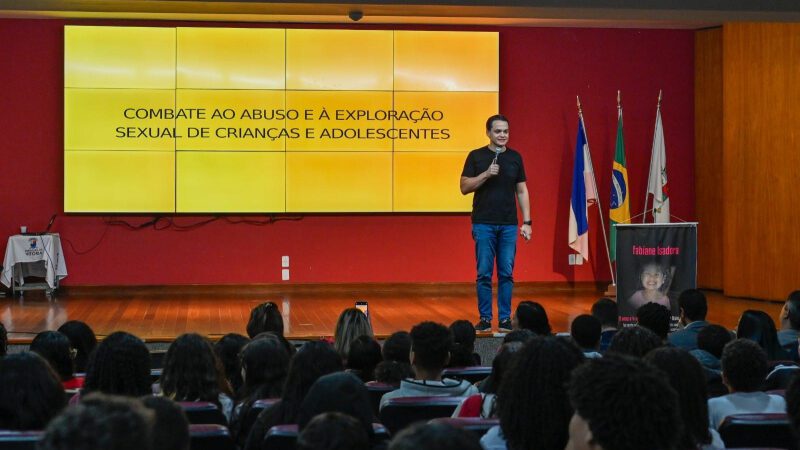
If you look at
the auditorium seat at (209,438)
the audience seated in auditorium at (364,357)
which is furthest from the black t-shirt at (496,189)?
the auditorium seat at (209,438)

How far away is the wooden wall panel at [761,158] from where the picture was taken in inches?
385

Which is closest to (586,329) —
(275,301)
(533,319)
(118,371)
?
(533,319)

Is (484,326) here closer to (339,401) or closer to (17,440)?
(339,401)

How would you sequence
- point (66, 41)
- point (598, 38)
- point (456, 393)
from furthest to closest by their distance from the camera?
point (598, 38) < point (66, 41) < point (456, 393)

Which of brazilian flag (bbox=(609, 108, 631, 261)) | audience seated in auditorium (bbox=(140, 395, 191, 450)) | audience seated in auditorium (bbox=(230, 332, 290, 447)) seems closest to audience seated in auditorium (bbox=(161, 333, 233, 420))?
audience seated in auditorium (bbox=(230, 332, 290, 447))

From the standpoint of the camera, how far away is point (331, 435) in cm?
186

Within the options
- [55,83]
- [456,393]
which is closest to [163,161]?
[55,83]

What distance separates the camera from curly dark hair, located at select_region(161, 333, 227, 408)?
138 inches

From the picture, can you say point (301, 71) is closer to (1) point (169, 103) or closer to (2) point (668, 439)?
(1) point (169, 103)

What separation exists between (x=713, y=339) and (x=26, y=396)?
2.79 meters

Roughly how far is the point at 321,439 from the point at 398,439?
1.19ft

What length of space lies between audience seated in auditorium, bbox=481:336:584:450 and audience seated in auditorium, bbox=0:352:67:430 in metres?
1.19

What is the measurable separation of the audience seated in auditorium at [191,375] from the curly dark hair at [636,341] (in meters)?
1.37

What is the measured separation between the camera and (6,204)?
1017cm
